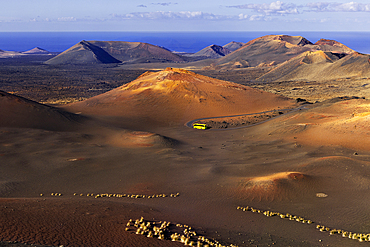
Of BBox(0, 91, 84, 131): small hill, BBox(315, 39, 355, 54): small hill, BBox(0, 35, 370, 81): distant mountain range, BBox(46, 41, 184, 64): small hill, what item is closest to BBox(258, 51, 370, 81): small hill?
BBox(0, 35, 370, 81): distant mountain range

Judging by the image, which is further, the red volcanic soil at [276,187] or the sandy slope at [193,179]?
the red volcanic soil at [276,187]

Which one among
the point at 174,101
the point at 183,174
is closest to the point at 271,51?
the point at 174,101

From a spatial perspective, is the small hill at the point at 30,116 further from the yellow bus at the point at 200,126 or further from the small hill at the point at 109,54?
the small hill at the point at 109,54

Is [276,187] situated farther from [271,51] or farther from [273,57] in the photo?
[271,51]

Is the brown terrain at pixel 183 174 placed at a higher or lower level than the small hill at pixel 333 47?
lower

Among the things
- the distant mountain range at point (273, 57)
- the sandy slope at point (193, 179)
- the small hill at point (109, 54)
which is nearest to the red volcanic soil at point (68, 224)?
the sandy slope at point (193, 179)

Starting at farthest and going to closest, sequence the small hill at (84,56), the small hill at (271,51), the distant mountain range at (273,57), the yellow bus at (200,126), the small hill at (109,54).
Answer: the small hill at (109,54), the small hill at (84,56), the small hill at (271,51), the distant mountain range at (273,57), the yellow bus at (200,126)

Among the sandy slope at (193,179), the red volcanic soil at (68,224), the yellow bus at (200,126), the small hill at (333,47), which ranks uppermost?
the small hill at (333,47)
